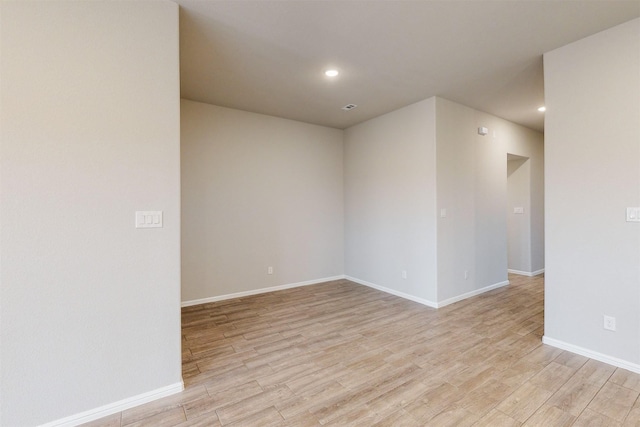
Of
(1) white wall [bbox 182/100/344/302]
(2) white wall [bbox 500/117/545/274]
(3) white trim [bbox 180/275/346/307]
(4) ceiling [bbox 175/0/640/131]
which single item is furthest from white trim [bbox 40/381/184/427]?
(2) white wall [bbox 500/117/545/274]

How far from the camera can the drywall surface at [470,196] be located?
3.97m

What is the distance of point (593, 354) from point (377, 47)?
334 cm

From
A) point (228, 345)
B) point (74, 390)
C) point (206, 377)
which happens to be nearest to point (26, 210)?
point (74, 390)

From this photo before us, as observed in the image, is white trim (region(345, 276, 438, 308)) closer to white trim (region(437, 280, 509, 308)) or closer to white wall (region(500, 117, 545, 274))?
white trim (region(437, 280, 509, 308))

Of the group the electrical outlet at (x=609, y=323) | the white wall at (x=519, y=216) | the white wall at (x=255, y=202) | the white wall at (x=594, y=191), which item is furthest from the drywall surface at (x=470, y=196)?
the white wall at (x=255, y=202)

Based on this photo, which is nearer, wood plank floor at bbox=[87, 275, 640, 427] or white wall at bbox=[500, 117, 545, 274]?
wood plank floor at bbox=[87, 275, 640, 427]

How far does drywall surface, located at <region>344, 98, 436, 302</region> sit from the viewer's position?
3980 mm

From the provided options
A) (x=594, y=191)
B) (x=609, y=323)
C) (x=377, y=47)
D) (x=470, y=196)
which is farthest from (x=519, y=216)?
(x=377, y=47)

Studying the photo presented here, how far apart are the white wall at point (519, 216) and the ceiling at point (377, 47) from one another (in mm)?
1902

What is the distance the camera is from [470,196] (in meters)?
4.36

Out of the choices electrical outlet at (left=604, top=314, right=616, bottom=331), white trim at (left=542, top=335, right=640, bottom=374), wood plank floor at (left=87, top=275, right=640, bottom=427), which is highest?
electrical outlet at (left=604, top=314, right=616, bottom=331)

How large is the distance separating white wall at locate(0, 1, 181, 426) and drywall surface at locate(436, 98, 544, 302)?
3297 millimetres

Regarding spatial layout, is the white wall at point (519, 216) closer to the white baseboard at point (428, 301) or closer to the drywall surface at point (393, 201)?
the white baseboard at point (428, 301)

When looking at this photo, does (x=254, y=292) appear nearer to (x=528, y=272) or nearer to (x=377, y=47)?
(x=377, y=47)
